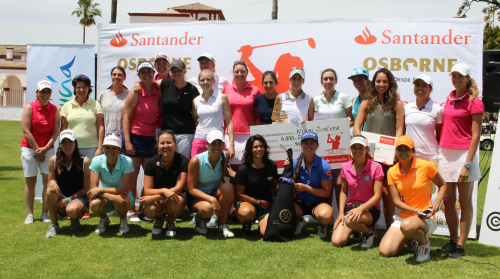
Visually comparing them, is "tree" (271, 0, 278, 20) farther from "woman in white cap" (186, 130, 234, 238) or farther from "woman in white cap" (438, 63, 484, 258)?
"woman in white cap" (438, 63, 484, 258)

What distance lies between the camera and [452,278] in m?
3.26

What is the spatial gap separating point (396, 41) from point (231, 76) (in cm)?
249

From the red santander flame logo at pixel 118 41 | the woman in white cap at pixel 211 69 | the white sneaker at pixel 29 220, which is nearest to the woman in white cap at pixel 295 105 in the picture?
the woman in white cap at pixel 211 69

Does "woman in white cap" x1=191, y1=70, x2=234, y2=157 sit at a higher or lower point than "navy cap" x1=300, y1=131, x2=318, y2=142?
higher

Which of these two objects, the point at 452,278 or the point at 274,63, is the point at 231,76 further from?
the point at 452,278

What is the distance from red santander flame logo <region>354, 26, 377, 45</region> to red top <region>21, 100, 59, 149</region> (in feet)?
14.6

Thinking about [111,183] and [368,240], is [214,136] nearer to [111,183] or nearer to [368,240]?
[111,183]

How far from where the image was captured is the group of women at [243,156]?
156 inches

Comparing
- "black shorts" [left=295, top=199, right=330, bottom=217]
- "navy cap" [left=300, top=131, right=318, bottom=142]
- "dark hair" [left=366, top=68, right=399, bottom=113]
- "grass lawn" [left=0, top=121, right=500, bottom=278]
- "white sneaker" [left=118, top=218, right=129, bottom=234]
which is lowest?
"grass lawn" [left=0, top=121, right=500, bottom=278]

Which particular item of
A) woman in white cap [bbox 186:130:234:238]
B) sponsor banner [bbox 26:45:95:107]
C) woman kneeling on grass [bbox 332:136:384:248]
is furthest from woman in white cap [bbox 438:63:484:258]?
sponsor banner [bbox 26:45:95:107]

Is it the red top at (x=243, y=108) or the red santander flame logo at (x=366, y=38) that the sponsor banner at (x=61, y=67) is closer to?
the red top at (x=243, y=108)

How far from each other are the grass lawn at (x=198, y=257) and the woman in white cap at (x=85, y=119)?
1.14 meters

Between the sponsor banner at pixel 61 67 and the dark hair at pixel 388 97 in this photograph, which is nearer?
the dark hair at pixel 388 97

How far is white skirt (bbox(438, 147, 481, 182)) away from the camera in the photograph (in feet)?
13.0
